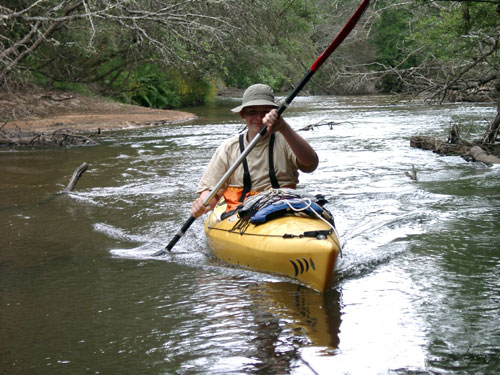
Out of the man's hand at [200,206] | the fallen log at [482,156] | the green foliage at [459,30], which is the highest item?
the green foliage at [459,30]

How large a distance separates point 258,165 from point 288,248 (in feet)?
3.41

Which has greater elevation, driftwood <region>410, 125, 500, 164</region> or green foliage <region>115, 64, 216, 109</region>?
green foliage <region>115, 64, 216, 109</region>

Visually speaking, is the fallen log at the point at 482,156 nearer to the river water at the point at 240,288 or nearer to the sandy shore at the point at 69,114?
the river water at the point at 240,288

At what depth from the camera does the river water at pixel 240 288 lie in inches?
127

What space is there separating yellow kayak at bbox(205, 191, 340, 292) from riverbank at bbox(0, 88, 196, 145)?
32.6ft

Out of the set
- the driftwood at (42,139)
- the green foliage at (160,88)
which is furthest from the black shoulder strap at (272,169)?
the green foliage at (160,88)

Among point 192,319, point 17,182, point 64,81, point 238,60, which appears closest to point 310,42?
point 238,60

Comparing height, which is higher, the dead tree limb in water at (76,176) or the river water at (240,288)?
the dead tree limb in water at (76,176)

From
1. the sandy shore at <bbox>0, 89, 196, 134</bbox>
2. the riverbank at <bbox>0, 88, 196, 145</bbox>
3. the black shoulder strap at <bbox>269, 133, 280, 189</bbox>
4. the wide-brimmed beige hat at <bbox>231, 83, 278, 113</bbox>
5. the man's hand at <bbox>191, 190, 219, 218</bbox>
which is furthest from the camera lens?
the sandy shore at <bbox>0, 89, 196, 134</bbox>

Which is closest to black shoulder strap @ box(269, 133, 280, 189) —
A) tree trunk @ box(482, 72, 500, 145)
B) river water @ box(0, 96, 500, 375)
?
river water @ box(0, 96, 500, 375)

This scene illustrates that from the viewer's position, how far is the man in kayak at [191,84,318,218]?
4.73 meters

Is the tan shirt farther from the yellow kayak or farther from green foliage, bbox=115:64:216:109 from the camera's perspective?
green foliage, bbox=115:64:216:109

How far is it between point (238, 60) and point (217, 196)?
18.2 metres

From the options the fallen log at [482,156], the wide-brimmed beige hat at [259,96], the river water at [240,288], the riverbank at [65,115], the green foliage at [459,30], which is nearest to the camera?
the river water at [240,288]
